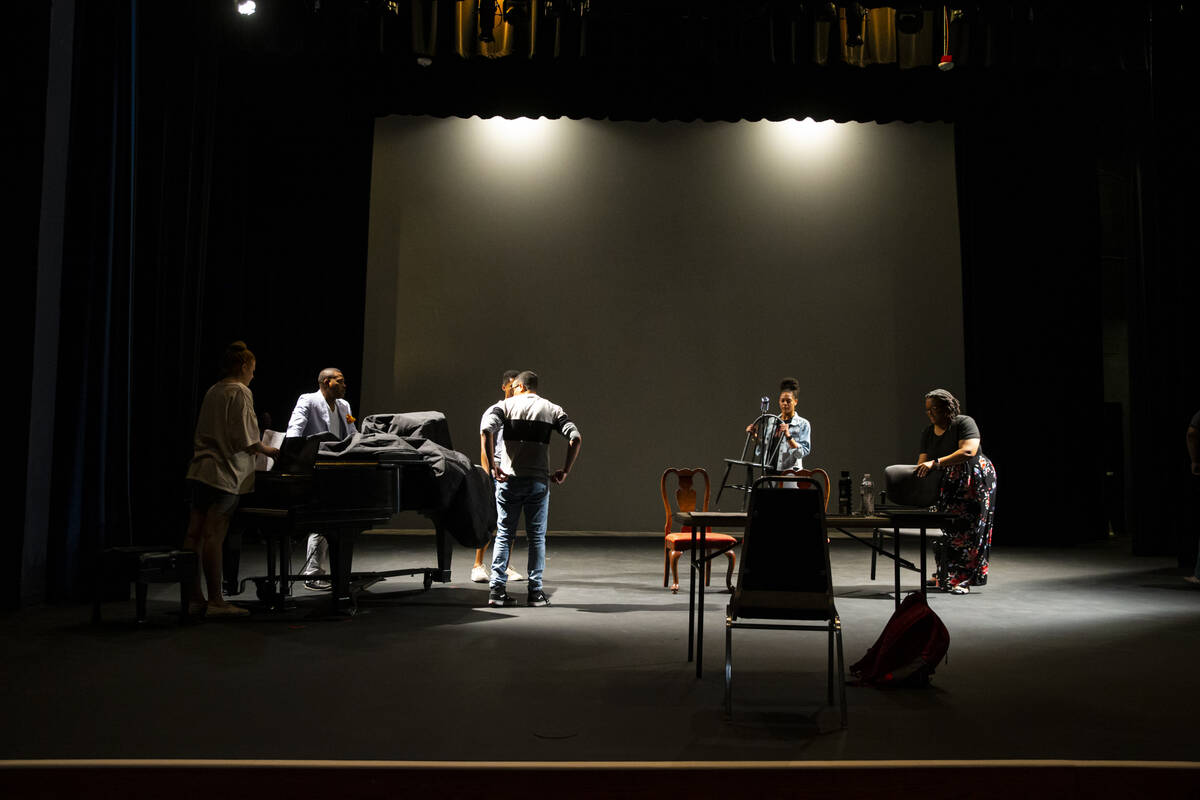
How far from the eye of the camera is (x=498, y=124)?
10148 mm

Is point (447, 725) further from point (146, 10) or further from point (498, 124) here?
point (498, 124)

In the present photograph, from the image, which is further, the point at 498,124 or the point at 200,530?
the point at 498,124

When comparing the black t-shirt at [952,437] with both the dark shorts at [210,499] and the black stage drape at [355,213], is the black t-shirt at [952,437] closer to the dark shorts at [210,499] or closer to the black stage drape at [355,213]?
the black stage drape at [355,213]

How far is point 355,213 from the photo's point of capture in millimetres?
9844

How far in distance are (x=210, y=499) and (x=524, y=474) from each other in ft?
5.44

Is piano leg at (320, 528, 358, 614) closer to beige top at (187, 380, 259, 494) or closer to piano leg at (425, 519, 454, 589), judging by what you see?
beige top at (187, 380, 259, 494)

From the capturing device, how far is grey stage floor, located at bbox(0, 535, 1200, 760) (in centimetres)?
279

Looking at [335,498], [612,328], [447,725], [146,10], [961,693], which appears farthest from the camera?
[612,328]

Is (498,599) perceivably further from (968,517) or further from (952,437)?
(968,517)

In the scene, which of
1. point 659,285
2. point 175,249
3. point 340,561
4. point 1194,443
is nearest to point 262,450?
point 340,561

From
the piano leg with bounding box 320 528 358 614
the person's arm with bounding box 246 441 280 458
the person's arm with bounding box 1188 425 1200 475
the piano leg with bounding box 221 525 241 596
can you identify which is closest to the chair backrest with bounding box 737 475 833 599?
the piano leg with bounding box 320 528 358 614

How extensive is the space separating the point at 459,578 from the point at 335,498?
200 cm

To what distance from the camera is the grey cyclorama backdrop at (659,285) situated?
9945mm

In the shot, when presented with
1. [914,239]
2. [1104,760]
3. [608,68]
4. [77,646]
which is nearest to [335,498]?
[77,646]
